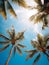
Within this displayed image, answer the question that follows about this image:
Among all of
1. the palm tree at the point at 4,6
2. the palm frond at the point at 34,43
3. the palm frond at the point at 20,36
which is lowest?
the palm frond at the point at 34,43

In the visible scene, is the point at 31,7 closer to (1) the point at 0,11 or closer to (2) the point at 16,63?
(1) the point at 0,11

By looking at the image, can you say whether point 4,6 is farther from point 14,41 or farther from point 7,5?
point 14,41

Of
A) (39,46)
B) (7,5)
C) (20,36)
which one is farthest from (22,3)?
(39,46)

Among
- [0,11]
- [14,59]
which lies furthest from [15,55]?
[0,11]

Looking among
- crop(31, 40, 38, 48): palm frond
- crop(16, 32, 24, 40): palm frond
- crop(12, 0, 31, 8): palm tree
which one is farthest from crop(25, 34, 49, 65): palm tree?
crop(12, 0, 31, 8): palm tree

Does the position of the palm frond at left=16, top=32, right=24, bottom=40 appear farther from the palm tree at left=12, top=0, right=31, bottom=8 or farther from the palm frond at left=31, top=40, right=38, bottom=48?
the palm tree at left=12, top=0, right=31, bottom=8

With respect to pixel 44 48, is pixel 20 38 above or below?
above

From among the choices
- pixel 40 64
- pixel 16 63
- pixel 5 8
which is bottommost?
pixel 40 64

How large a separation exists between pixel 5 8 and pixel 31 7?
0.76ft

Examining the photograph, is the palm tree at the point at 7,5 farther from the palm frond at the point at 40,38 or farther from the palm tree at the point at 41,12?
the palm frond at the point at 40,38

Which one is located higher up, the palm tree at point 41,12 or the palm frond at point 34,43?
the palm tree at point 41,12

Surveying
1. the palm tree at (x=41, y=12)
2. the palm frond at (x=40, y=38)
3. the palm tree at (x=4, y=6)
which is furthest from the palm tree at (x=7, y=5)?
the palm frond at (x=40, y=38)

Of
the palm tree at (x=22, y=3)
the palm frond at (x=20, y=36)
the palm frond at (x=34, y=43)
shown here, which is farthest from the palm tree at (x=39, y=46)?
the palm tree at (x=22, y=3)

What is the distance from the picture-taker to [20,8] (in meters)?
1.19
